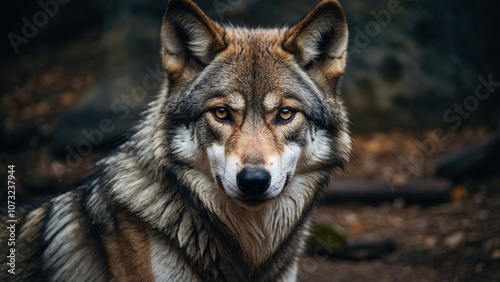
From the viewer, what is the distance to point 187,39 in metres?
4.02

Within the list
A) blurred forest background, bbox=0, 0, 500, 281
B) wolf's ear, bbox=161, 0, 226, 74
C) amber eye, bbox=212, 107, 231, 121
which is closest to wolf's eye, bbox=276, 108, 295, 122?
amber eye, bbox=212, 107, 231, 121

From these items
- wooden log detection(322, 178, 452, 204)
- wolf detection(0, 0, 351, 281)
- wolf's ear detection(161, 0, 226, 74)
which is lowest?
wooden log detection(322, 178, 452, 204)

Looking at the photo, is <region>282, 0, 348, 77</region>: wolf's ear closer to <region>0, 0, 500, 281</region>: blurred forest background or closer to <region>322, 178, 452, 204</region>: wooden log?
<region>0, 0, 500, 281</region>: blurred forest background

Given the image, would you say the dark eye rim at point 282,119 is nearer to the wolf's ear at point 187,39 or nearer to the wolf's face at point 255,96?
the wolf's face at point 255,96

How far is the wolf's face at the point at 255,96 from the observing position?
3.74m

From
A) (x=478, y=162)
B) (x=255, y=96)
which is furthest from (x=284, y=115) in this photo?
(x=478, y=162)

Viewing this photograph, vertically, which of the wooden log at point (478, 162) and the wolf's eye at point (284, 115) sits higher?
the wolf's eye at point (284, 115)

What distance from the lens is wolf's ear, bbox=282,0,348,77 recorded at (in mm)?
4000

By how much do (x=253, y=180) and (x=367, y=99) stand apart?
22.5ft

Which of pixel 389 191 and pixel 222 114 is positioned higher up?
pixel 222 114

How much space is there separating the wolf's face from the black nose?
4 centimetres

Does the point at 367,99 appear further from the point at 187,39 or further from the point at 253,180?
the point at 253,180

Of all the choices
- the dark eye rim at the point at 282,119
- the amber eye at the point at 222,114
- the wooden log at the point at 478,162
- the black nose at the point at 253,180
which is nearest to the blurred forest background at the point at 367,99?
the wooden log at the point at 478,162

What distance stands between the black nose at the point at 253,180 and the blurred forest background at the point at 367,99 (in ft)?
13.2
